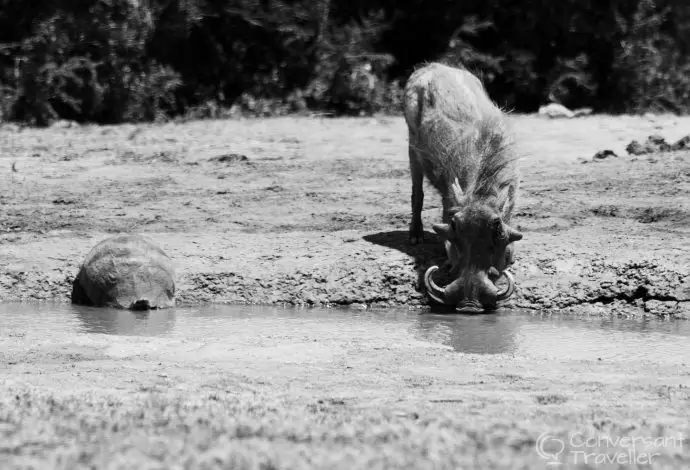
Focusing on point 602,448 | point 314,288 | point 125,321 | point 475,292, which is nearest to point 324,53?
point 314,288

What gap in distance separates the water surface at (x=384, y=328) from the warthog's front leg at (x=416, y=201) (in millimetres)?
1040

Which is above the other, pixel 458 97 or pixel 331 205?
pixel 458 97

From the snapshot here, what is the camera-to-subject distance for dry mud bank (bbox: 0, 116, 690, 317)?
833cm

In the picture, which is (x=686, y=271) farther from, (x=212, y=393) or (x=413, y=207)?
(x=212, y=393)

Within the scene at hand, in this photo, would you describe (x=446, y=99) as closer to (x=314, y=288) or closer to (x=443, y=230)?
(x=443, y=230)

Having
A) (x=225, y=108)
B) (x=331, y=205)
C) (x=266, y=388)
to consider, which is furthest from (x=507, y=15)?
(x=266, y=388)

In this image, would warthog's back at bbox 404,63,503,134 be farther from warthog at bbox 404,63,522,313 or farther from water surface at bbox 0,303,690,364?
water surface at bbox 0,303,690,364

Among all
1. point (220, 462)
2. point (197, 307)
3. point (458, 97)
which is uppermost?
point (458, 97)

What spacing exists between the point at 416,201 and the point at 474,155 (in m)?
0.95

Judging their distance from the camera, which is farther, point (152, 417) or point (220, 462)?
point (152, 417)

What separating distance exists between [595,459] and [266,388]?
1.76m

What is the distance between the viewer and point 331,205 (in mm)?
10133

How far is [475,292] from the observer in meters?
7.83

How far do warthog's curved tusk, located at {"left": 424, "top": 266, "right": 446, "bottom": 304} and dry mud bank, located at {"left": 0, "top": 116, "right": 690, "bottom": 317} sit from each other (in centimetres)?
25
